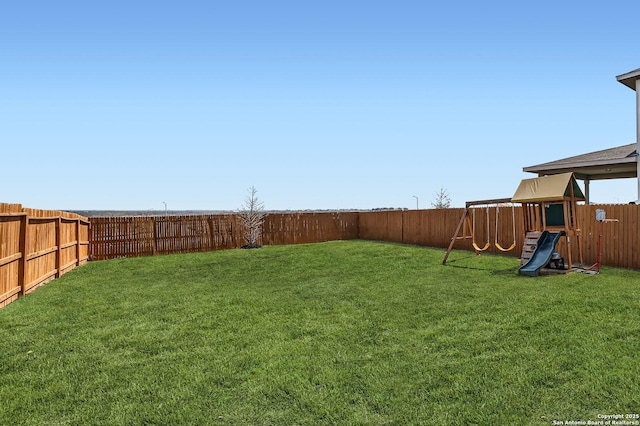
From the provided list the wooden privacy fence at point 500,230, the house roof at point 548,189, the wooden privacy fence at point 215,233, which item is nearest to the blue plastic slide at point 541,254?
the wooden privacy fence at point 500,230

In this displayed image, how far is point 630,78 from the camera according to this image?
50.7 feet

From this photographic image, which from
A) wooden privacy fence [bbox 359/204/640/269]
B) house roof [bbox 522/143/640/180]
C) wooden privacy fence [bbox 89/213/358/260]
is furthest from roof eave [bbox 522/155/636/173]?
wooden privacy fence [bbox 89/213/358/260]

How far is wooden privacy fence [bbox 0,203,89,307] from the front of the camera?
27.2ft

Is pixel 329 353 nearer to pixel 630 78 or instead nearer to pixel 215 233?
pixel 215 233

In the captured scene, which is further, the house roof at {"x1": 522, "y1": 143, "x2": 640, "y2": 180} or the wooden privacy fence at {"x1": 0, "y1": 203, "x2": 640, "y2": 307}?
the house roof at {"x1": 522, "y1": 143, "x2": 640, "y2": 180}

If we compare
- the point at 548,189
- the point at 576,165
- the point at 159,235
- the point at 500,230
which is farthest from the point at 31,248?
the point at 576,165

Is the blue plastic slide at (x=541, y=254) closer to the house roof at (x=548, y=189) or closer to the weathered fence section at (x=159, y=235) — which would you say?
the house roof at (x=548, y=189)

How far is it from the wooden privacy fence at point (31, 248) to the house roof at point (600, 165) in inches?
675

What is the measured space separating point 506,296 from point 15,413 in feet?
23.6

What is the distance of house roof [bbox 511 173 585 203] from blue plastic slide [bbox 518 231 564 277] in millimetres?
922

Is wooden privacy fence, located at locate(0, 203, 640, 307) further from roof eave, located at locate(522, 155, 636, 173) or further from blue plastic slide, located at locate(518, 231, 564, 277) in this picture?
roof eave, located at locate(522, 155, 636, 173)

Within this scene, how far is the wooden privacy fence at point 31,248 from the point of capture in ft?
27.2

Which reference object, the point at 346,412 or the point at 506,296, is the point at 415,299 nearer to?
the point at 506,296

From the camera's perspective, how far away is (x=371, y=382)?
14.5ft
